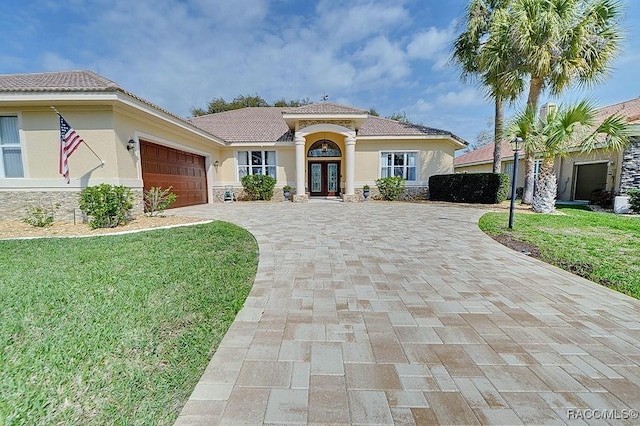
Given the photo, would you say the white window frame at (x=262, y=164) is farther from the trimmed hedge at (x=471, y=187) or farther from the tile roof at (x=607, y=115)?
the tile roof at (x=607, y=115)

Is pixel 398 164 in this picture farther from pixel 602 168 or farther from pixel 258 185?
pixel 602 168

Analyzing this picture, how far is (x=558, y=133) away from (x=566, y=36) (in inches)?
182

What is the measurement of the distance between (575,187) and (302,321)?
68.3 ft

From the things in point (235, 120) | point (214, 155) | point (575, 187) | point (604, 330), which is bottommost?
point (604, 330)

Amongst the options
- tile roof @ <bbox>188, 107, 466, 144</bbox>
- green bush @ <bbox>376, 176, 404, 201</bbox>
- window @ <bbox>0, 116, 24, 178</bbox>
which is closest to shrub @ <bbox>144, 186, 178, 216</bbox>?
window @ <bbox>0, 116, 24, 178</bbox>

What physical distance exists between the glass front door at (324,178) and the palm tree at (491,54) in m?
8.96

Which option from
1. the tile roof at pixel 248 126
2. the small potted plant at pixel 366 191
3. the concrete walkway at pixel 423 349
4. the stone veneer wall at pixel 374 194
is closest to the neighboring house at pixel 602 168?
the stone veneer wall at pixel 374 194

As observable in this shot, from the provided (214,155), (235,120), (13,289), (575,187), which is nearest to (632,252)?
(13,289)

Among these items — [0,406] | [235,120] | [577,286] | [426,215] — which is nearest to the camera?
[0,406]

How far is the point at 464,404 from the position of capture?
1806mm

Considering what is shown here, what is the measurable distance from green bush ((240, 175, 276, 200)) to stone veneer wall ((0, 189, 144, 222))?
27.3 ft

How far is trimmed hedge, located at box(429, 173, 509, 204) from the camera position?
12984 mm

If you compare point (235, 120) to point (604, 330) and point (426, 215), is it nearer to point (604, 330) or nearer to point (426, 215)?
point (426, 215)

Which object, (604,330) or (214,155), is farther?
(214,155)
